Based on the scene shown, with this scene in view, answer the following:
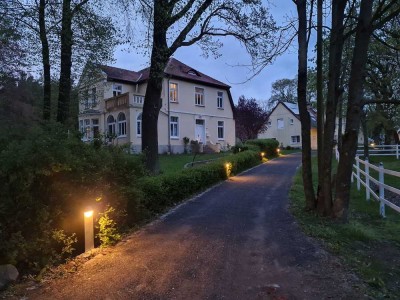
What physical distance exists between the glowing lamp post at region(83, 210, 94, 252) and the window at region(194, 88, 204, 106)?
104ft

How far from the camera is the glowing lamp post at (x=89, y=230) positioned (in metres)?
6.07

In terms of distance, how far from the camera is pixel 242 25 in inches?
612

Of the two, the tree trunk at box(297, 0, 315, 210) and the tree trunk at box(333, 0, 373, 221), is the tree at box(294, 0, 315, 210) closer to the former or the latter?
the tree trunk at box(297, 0, 315, 210)

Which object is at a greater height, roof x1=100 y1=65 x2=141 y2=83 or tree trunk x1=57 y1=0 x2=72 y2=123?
roof x1=100 y1=65 x2=141 y2=83

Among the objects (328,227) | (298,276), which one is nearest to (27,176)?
(298,276)

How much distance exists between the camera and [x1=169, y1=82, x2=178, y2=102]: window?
3494cm

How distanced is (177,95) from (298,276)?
103ft

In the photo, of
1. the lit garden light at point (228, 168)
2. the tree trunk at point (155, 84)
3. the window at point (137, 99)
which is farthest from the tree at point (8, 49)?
the window at point (137, 99)

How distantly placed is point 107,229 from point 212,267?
7.14 feet

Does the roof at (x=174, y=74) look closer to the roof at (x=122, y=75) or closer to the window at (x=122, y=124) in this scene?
the roof at (x=122, y=75)

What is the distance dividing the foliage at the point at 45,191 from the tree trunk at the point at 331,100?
16.5 feet

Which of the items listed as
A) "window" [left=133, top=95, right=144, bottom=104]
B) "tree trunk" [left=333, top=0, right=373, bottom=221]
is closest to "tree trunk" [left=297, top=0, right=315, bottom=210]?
"tree trunk" [left=333, top=0, right=373, bottom=221]

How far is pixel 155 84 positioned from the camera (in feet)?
49.3

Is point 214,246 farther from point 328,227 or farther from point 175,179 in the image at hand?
point 175,179
